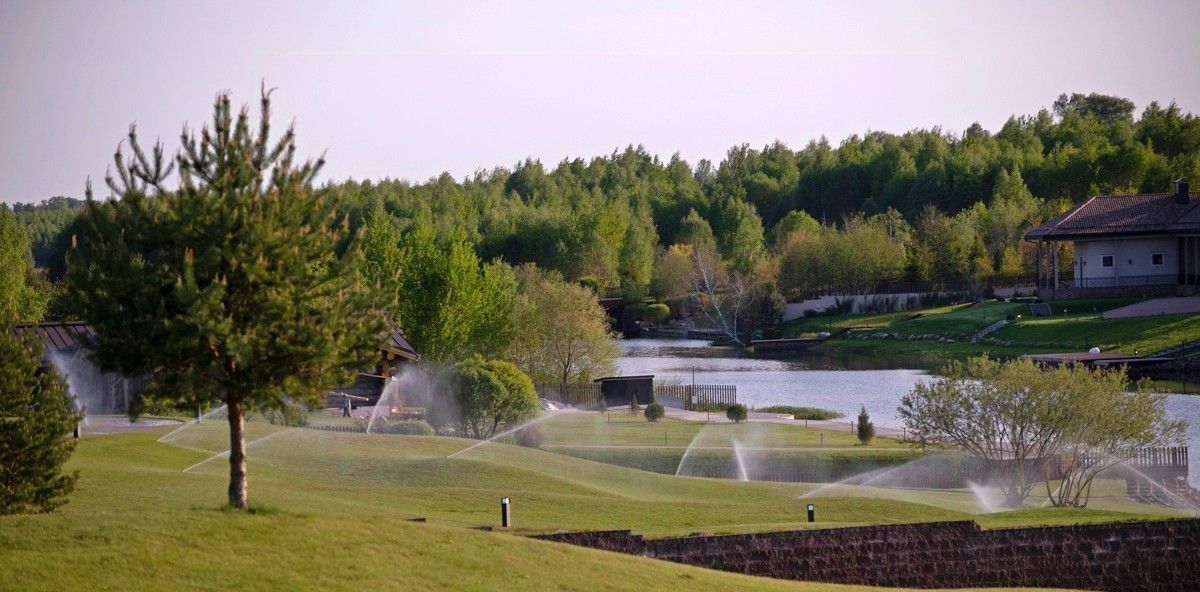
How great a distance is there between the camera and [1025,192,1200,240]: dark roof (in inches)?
3231

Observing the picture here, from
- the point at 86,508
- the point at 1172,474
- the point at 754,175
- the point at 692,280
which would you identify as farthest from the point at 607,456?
the point at 754,175

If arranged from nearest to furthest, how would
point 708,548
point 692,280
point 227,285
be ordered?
point 227,285 < point 708,548 < point 692,280

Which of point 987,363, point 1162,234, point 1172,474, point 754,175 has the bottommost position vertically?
point 1172,474

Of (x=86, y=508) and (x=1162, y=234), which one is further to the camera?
(x=1162, y=234)

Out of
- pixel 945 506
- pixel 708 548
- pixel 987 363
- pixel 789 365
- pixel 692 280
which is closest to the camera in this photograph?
pixel 708 548

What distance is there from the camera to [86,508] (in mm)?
21812

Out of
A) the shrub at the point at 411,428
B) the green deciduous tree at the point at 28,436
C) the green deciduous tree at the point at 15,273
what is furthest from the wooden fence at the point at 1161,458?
the green deciduous tree at the point at 15,273

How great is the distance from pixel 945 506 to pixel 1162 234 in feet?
197

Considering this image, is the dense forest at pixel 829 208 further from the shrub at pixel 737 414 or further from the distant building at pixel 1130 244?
the shrub at pixel 737 414

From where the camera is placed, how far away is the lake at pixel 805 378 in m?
53.2

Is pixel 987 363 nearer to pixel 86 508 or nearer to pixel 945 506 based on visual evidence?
pixel 945 506

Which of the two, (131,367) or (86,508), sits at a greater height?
(131,367)

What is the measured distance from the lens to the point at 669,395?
190 ft

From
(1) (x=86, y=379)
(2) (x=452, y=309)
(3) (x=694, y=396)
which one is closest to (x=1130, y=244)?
(3) (x=694, y=396)
